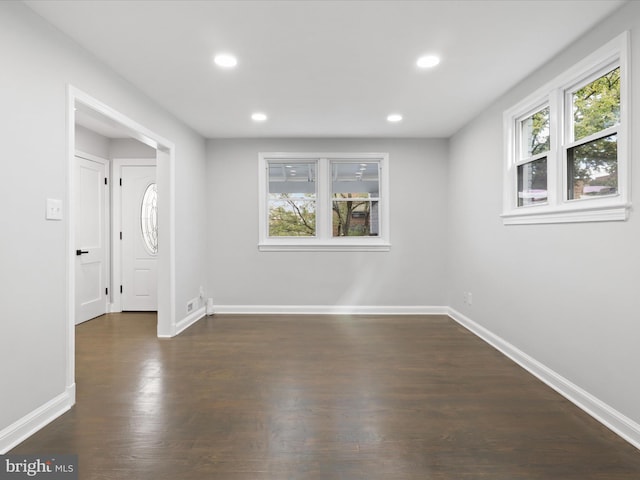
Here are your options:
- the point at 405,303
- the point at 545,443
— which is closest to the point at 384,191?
the point at 405,303

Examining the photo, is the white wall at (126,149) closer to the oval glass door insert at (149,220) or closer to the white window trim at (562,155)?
the oval glass door insert at (149,220)

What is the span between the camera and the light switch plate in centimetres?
227

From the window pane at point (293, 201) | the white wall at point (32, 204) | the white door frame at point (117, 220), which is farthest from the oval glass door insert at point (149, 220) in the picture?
the white wall at point (32, 204)

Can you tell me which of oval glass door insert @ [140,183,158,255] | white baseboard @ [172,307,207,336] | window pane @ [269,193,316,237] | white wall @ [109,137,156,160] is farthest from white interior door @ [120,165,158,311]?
window pane @ [269,193,316,237]

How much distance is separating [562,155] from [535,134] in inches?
20.8

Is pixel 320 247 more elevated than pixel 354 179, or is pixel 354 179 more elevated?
pixel 354 179

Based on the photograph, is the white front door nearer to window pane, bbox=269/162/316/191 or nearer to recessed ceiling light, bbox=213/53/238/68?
window pane, bbox=269/162/316/191

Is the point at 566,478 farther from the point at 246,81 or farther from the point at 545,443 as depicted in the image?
the point at 246,81

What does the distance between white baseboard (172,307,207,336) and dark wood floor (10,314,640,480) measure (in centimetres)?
44

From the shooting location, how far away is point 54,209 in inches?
91.2

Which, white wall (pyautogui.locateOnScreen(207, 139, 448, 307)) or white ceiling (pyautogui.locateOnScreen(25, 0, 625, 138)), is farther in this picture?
white wall (pyautogui.locateOnScreen(207, 139, 448, 307))

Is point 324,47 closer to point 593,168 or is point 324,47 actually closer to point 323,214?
point 593,168

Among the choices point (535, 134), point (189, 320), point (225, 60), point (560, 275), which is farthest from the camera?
point (189, 320)

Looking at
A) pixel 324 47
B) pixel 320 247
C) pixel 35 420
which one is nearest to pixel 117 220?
pixel 320 247
